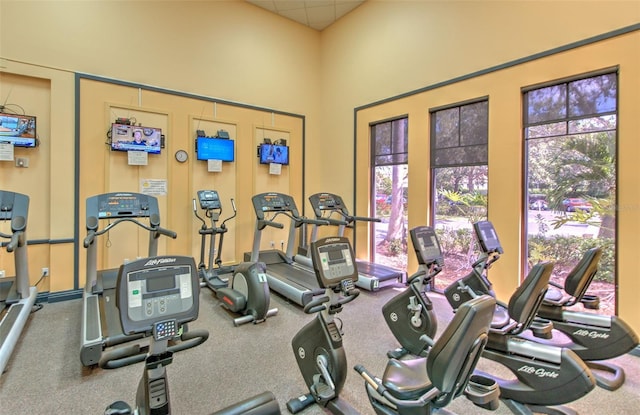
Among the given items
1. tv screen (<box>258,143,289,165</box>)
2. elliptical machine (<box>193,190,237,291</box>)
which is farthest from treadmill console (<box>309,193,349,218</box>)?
elliptical machine (<box>193,190,237,291</box>)

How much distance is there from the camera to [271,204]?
4.86 metres

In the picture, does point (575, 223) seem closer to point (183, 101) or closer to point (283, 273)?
point (283, 273)

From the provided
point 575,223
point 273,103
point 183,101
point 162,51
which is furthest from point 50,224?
point 575,223

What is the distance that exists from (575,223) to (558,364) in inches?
87.1

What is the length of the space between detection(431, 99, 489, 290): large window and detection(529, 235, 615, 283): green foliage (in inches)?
→ 28.0

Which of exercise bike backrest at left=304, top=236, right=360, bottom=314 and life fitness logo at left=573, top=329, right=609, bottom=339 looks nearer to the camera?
exercise bike backrest at left=304, top=236, right=360, bottom=314

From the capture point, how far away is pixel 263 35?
19.4 ft

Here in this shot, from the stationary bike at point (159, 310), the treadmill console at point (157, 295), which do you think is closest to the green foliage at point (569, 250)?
the stationary bike at point (159, 310)

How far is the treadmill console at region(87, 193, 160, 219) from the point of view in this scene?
3.54m

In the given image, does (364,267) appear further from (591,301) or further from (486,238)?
(591,301)

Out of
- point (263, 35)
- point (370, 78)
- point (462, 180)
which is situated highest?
point (263, 35)

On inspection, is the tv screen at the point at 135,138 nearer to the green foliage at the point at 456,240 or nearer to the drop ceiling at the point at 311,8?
the drop ceiling at the point at 311,8

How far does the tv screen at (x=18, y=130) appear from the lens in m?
3.84

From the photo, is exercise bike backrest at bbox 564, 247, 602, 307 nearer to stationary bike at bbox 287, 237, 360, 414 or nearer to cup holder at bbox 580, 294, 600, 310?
cup holder at bbox 580, 294, 600, 310
